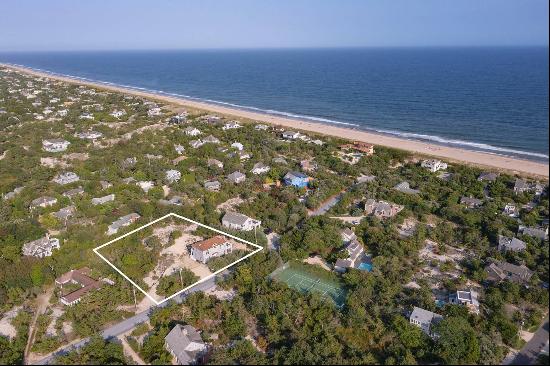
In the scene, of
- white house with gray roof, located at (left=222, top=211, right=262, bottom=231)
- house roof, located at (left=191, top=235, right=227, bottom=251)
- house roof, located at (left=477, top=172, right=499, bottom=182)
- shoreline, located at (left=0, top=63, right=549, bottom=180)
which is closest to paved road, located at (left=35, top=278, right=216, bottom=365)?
house roof, located at (left=191, top=235, right=227, bottom=251)

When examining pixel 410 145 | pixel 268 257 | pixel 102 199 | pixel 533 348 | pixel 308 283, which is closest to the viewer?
pixel 533 348

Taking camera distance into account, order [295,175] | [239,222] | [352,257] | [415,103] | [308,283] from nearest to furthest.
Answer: [308,283] < [352,257] < [239,222] < [295,175] < [415,103]

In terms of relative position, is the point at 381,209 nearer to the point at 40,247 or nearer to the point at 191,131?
the point at 40,247

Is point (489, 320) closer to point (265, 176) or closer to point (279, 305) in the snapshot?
point (279, 305)

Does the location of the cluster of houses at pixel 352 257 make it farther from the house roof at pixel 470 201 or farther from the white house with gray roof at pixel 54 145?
the white house with gray roof at pixel 54 145

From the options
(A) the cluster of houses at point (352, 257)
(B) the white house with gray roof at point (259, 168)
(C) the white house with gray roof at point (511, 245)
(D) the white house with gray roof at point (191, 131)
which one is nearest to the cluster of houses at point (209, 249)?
(A) the cluster of houses at point (352, 257)

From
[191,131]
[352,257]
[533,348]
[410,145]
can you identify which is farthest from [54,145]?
[533,348]

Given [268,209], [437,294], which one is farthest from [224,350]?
[268,209]
